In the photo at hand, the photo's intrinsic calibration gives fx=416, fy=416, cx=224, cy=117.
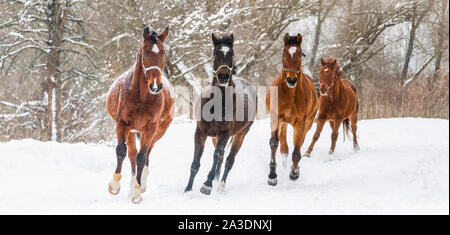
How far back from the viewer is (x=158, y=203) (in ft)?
16.2

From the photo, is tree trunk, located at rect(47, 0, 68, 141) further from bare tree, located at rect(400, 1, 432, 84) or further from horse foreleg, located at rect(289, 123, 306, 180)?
bare tree, located at rect(400, 1, 432, 84)

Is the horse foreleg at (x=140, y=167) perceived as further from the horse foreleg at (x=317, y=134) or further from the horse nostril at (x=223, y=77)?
the horse foreleg at (x=317, y=134)

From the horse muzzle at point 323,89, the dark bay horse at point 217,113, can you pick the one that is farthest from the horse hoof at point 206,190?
the horse muzzle at point 323,89

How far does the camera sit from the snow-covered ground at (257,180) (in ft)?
14.1

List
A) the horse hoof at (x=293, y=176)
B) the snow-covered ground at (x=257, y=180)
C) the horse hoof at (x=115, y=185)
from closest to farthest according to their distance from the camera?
the snow-covered ground at (x=257, y=180) < the horse hoof at (x=115, y=185) < the horse hoof at (x=293, y=176)

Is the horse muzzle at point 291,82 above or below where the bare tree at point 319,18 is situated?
below

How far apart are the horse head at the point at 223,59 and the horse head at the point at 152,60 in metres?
0.68

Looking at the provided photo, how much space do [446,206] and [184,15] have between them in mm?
11169

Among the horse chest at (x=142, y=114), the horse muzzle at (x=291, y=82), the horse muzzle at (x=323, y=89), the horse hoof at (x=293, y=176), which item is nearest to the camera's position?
the horse chest at (x=142, y=114)

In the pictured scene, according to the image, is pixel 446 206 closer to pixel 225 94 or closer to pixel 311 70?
pixel 225 94

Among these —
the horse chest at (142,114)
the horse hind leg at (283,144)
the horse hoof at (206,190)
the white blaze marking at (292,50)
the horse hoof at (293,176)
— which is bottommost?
the horse hoof at (206,190)

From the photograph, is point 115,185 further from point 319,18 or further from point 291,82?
point 319,18

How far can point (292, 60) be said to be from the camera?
5.42 m

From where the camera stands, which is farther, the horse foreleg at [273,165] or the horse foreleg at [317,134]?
the horse foreleg at [317,134]
